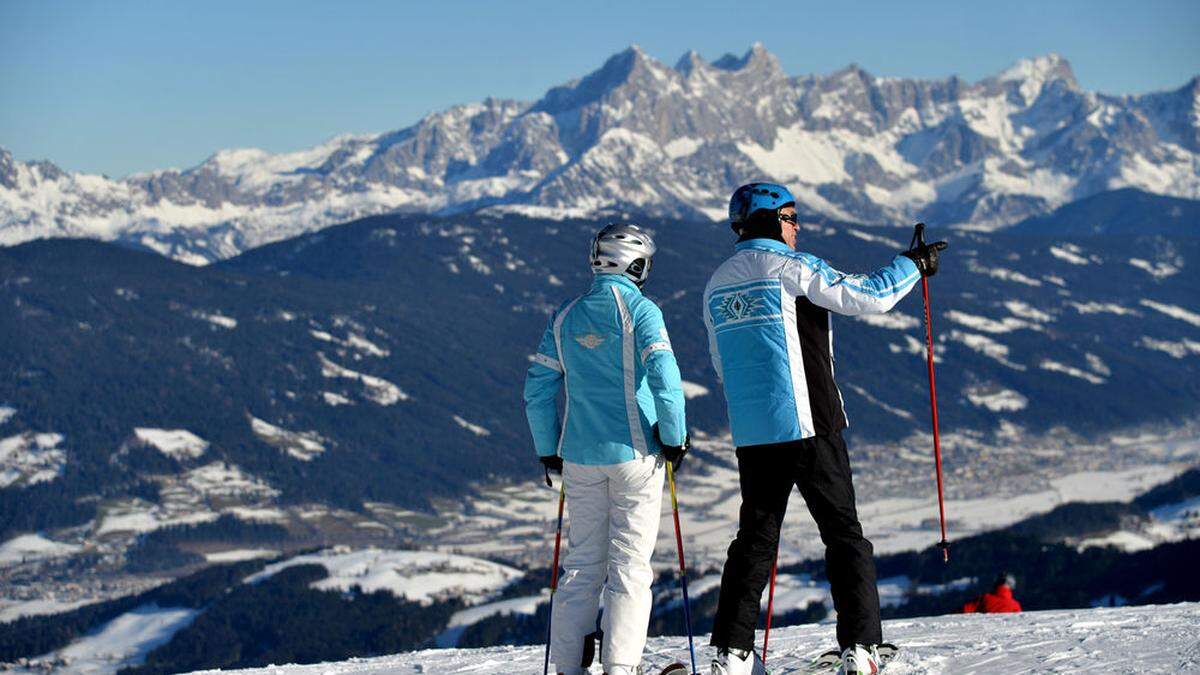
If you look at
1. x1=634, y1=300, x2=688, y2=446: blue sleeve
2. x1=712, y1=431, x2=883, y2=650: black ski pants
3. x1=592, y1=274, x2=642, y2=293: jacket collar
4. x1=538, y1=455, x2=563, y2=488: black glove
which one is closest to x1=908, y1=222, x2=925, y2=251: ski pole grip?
x1=712, y1=431, x2=883, y2=650: black ski pants

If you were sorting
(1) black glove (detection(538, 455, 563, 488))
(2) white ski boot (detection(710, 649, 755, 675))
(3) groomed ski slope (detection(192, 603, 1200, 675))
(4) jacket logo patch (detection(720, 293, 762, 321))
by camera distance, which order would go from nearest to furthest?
1. (2) white ski boot (detection(710, 649, 755, 675))
2. (4) jacket logo patch (detection(720, 293, 762, 321))
3. (3) groomed ski slope (detection(192, 603, 1200, 675))
4. (1) black glove (detection(538, 455, 563, 488))

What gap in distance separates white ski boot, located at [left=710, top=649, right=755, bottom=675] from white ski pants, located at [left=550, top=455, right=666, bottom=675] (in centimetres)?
90

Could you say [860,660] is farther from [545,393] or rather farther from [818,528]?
[545,393]

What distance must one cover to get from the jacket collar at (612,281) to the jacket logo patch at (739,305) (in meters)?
0.97

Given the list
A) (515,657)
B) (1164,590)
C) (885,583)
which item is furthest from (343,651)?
(515,657)

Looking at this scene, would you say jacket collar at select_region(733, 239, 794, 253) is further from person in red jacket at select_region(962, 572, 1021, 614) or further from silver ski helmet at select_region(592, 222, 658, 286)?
person in red jacket at select_region(962, 572, 1021, 614)

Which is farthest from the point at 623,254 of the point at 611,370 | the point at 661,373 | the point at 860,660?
the point at 860,660

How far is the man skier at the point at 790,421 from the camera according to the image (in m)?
12.6

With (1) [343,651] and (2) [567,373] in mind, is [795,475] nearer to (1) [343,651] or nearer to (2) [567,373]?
(2) [567,373]

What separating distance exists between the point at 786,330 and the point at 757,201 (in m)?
1.41

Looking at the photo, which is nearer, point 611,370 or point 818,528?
point 818,528

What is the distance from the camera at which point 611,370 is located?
13.6 meters

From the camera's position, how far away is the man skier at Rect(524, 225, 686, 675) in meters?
13.3

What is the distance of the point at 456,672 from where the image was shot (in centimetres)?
1691
